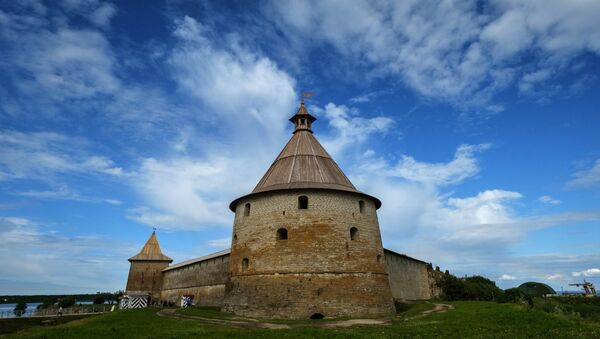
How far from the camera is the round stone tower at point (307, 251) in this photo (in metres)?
16.8

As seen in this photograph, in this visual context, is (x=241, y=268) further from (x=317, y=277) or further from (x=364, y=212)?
(x=364, y=212)

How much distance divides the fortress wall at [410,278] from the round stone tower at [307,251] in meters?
5.90

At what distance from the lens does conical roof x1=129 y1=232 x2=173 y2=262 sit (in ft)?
135

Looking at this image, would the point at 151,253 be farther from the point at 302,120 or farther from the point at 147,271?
the point at 302,120

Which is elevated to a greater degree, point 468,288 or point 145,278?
point 145,278

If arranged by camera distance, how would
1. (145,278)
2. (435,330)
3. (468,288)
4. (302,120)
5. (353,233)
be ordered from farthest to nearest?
(145,278) < (468,288) < (302,120) < (353,233) < (435,330)

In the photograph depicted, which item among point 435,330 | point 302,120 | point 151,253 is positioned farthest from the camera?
point 151,253

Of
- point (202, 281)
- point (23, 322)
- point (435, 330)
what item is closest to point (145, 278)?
point (23, 322)

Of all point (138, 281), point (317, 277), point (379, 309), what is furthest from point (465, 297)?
point (138, 281)

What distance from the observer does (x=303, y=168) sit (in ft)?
67.1

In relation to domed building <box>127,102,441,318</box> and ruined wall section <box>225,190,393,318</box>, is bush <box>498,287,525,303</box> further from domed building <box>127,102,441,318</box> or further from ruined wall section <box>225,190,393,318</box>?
ruined wall section <box>225,190,393,318</box>

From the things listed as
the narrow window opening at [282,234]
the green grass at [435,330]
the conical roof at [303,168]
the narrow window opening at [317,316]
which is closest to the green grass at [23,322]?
the green grass at [435,330]

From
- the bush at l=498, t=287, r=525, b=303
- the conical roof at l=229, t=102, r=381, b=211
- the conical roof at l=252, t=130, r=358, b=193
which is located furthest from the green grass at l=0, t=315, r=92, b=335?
the bush at l=498, t=287, r=525, b=303

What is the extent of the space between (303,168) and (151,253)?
28.9m
